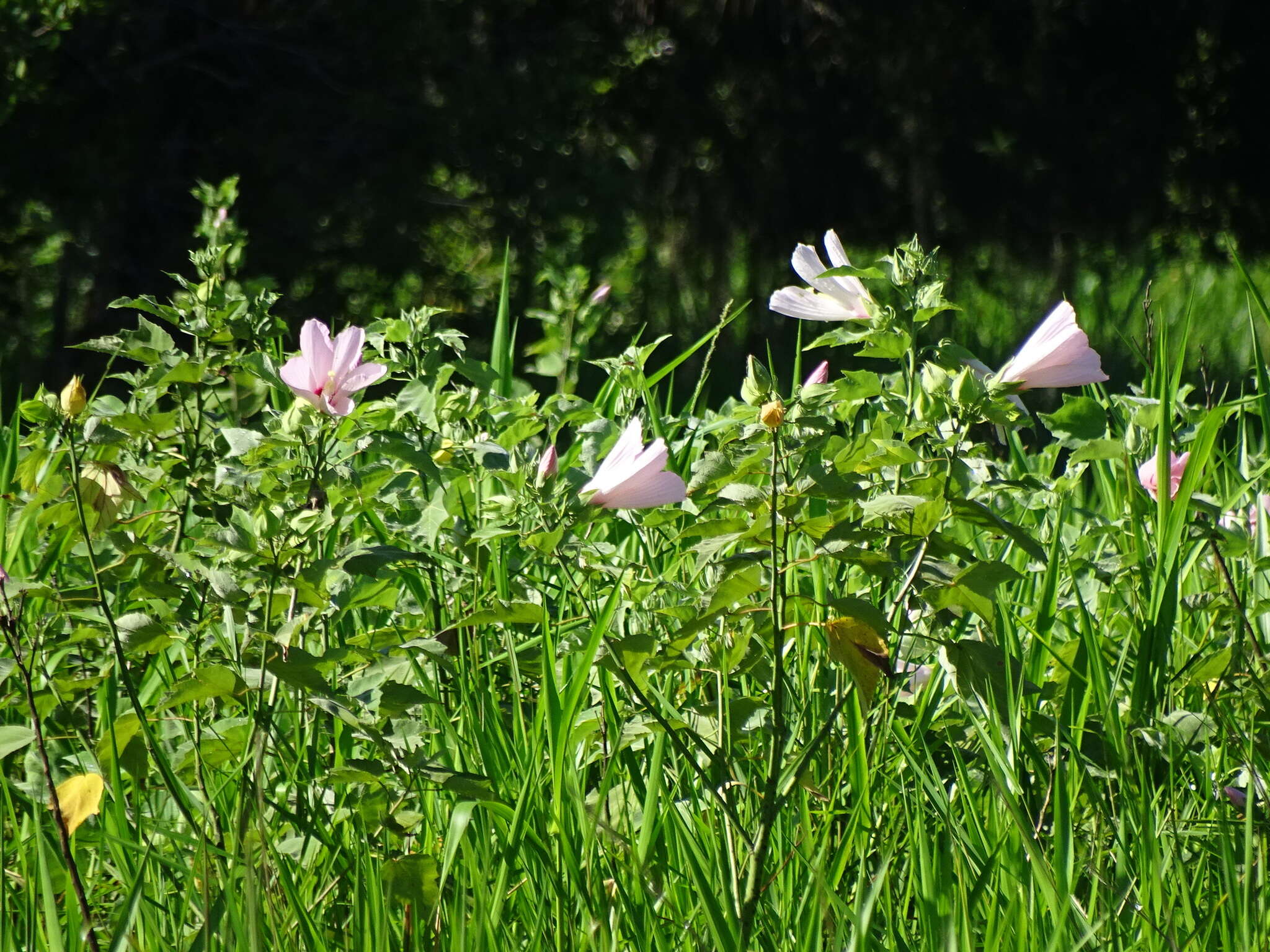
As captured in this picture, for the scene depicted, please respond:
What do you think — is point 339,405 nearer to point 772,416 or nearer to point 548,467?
point 548,467

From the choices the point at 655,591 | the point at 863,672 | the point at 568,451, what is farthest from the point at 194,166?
the point at 863,672

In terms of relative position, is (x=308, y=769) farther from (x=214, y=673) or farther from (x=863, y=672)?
(x=863, y=672)

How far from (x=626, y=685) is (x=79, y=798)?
44cm

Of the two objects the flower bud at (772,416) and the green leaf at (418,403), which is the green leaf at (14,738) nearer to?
the green leaf at (418,403)

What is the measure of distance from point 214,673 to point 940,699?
0.75m

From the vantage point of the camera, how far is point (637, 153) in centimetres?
699

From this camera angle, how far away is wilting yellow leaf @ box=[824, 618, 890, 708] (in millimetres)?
960

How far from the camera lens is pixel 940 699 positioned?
136cm

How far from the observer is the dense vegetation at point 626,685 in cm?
94

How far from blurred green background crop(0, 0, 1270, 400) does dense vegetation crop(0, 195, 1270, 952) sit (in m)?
3.89

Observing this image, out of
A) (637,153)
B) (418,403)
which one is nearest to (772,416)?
(418,403)

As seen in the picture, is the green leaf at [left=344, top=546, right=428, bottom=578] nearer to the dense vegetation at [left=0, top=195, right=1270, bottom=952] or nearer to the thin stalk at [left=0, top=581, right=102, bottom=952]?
the dense vegetation at [left=0, top=195, right=1270, bottom=952]

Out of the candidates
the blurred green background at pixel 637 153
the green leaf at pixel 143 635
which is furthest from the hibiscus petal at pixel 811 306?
the blurred green background at pixel 637 153

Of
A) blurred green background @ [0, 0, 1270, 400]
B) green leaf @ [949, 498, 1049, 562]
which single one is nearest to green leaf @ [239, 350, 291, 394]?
green leaf @ [949, 498, 1049, 562]
